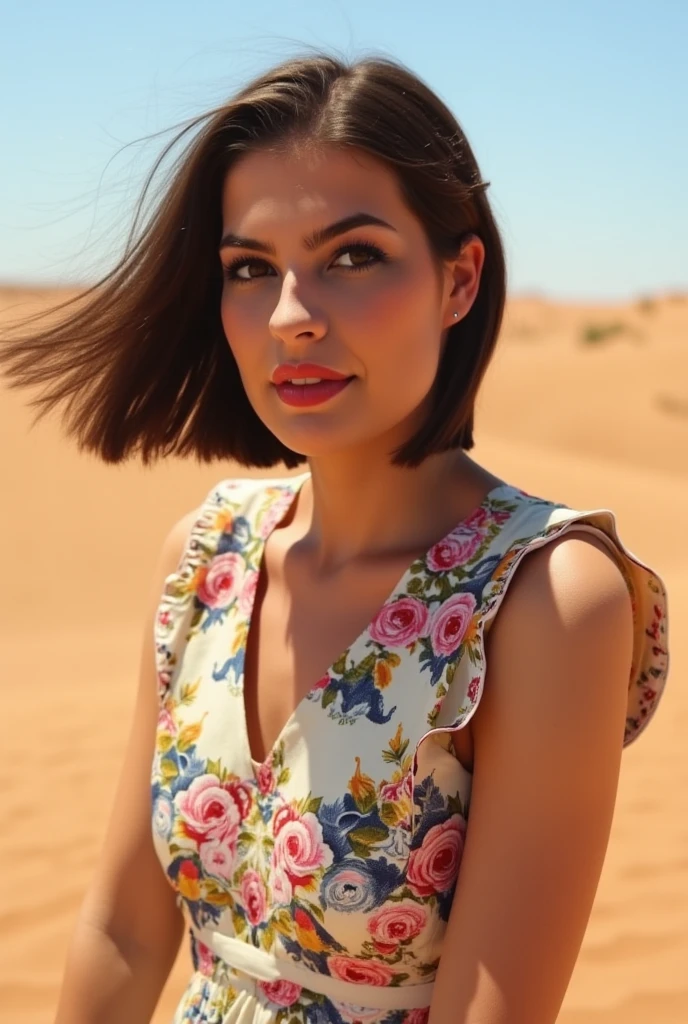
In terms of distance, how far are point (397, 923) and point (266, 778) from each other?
1.03ft

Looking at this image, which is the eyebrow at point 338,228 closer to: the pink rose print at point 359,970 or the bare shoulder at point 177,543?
the bare shoulder at point 177,543

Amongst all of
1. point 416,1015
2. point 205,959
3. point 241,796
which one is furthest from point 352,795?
point 205,959

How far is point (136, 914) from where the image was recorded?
2189 mm

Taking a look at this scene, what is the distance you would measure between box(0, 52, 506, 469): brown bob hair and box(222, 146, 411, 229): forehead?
0.06 feet

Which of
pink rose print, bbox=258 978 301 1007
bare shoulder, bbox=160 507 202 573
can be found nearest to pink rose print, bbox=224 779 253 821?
pink rose print, bbox=258 978 301 1007

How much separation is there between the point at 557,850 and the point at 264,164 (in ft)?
3.77

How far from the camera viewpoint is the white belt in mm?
1855

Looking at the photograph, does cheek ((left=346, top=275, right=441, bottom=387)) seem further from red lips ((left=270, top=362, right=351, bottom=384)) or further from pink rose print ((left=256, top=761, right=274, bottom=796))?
pink rose print ((left=256, top=761, right=274, bottom=796))

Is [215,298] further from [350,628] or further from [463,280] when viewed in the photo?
[350,628]

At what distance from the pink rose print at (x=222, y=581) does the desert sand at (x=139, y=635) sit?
68cm

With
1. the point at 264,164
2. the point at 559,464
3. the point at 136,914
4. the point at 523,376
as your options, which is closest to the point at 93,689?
the point at 136,914

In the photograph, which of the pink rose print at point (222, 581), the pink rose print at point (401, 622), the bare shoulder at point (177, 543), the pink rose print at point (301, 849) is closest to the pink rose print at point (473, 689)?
the pink rose print at point (401, 622)

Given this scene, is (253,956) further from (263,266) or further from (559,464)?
(559,464)

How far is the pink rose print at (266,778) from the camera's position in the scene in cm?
195
